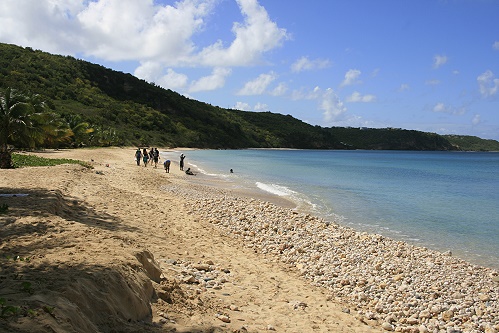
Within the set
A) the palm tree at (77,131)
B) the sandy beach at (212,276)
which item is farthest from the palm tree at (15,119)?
the palm tree at (77,131)

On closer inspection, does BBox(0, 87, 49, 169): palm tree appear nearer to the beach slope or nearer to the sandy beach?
the sandy beach

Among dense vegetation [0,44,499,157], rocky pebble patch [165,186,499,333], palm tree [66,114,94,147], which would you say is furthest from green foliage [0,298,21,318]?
palm tree [66,114,94,147]

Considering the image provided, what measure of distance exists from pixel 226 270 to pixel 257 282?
2.41 feet

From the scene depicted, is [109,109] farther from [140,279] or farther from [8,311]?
[8,311]

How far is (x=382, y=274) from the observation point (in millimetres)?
8539

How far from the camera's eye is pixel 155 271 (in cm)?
644

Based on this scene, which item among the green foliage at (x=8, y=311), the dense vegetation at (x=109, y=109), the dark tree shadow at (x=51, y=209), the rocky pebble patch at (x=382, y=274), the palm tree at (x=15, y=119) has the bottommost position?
the rocky pebble patch at (x=382, y=274)

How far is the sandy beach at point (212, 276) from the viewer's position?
4469 millimetres

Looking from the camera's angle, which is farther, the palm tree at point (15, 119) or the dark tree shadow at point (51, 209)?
the palm tree at point (15, 119)

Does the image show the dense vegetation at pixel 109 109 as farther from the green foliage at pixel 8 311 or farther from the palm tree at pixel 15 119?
the green foliage at pixel 8 311

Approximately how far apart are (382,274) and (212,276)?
3.73 m

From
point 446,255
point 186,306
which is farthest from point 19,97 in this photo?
point 446,255

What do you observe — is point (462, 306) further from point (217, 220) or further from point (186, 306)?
point (217, 220)

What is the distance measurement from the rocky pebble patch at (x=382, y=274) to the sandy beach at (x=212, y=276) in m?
0.03
